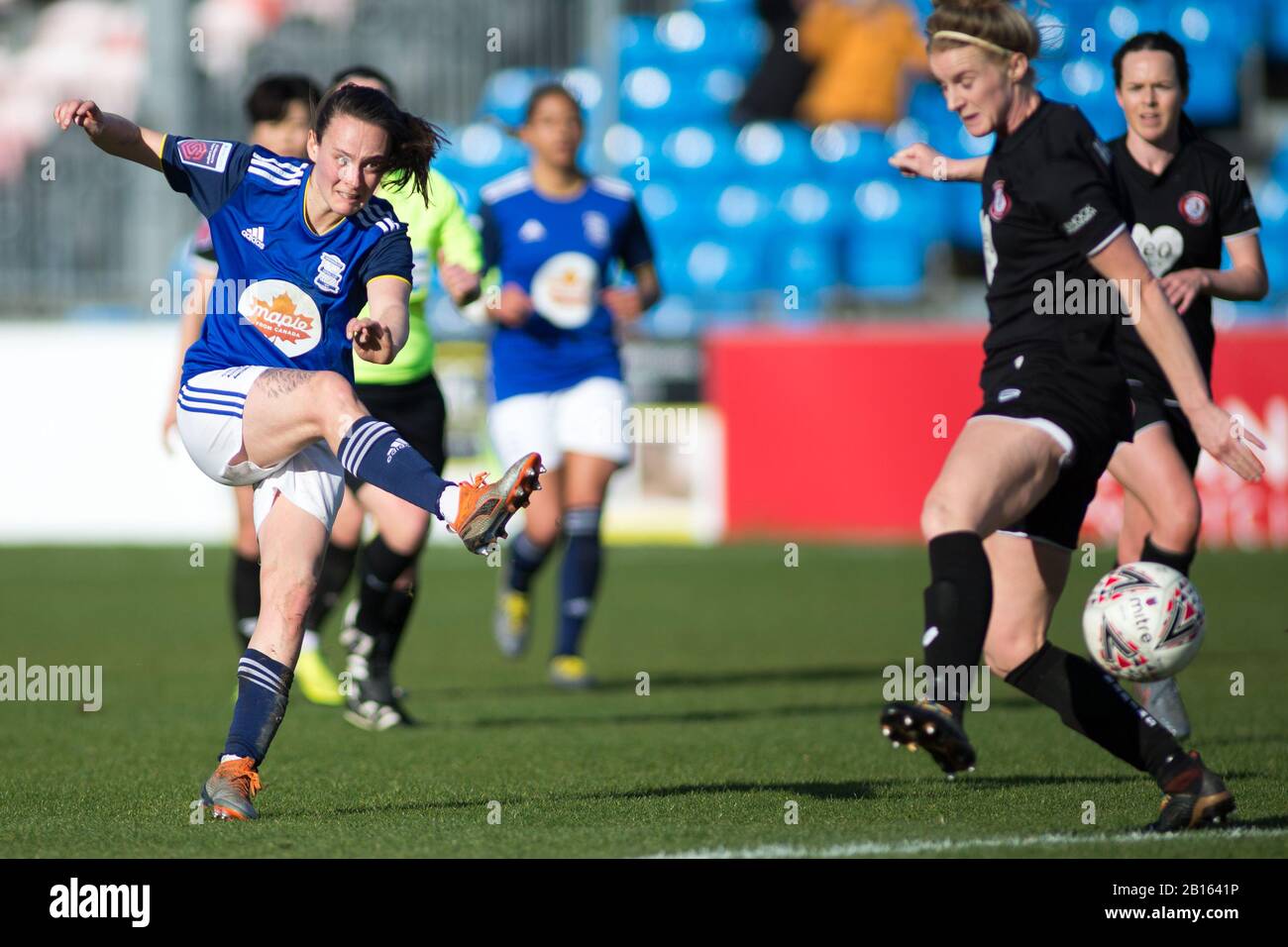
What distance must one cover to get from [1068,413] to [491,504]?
1478mm

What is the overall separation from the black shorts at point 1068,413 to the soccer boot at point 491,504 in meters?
1.22

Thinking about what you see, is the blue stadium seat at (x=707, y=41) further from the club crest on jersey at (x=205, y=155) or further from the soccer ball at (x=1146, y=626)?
the soccer ball at (x=1146, y=626)

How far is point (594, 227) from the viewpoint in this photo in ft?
29.3

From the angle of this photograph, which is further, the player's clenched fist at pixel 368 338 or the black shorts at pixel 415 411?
the black shorts at pixel 415 411

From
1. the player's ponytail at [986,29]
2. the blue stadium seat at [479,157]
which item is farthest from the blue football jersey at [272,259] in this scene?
the blue stadium seat at [479,157]

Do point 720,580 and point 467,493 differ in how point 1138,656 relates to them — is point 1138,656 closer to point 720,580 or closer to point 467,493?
point 467,493

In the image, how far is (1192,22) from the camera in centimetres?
1947

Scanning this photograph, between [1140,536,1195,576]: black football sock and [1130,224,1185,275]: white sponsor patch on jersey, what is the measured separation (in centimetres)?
93

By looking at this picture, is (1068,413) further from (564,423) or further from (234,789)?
(564,423)

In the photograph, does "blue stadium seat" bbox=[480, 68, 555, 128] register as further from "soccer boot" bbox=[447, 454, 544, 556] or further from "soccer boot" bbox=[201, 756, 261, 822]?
"soccer boot" bbox=[447, 454, 544, 556]

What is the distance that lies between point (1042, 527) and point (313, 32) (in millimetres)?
14345

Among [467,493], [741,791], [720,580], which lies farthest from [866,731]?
[720,580]

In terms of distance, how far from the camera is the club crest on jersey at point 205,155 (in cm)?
491

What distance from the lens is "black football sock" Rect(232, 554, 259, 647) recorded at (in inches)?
303
